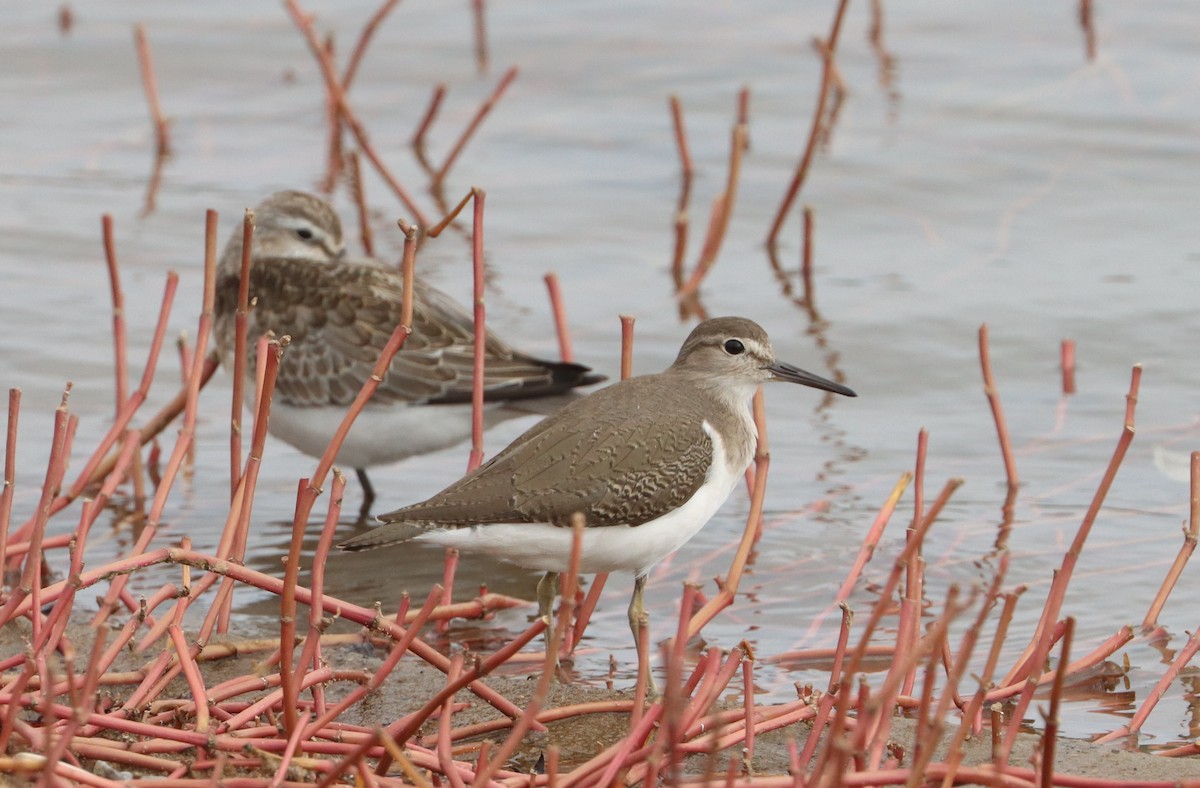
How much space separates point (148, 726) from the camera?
441 cm

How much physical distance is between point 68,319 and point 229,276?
6.17ft

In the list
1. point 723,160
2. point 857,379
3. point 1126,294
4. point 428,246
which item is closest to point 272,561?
point 857,379

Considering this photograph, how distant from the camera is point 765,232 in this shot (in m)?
12.0

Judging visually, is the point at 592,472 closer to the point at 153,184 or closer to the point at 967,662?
the point at 967,662

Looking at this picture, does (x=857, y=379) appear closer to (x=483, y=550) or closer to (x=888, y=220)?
(x=888, y=220)

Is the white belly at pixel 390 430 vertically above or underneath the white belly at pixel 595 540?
underneath

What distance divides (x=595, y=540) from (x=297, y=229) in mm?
4135

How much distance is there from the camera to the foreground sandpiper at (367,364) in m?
7.96

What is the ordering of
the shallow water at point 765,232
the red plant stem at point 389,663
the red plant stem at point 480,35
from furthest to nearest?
the red plant stem at point 480,35
the shallow water at point 765,232
the red plant stem at point 389,663

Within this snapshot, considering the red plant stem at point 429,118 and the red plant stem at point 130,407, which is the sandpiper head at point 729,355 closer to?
the red plant stem at point 130,407

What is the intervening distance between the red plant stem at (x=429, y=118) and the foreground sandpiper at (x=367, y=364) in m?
3.94

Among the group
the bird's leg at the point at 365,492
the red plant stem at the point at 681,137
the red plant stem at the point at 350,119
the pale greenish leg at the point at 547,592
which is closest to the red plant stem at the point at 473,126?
the red plant stem at the point at 350,119

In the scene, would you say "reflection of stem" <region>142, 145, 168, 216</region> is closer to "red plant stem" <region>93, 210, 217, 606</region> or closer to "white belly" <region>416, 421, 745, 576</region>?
"red plant stem" <region>93, 210, 217, 606</region>

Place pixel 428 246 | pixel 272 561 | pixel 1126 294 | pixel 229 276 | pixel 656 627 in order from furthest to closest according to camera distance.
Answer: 1. pixel 428 246
2. pixel 1126 294
3. pixel 229 276
4. pixel 272 561
5. pixel 656 627
